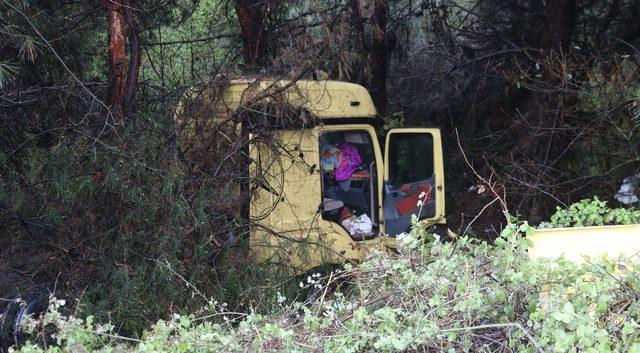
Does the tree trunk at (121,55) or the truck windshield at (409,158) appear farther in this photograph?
the truck windshield at (409,158)

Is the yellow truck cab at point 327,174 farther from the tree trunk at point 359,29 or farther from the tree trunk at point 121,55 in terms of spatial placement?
the tree trunk at point 359,29

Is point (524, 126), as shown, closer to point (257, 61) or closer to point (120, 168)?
point (257, 61)

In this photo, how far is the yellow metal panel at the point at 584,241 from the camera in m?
4.21

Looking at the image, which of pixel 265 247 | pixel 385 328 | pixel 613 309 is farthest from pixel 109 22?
pixel 613 309

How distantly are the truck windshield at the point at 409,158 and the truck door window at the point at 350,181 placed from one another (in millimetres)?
450

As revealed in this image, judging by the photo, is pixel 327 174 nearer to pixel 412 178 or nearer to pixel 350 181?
pixel 350 181

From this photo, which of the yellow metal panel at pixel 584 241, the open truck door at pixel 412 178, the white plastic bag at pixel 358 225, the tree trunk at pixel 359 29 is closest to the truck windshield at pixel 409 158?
the open truck door at pixel 412 178

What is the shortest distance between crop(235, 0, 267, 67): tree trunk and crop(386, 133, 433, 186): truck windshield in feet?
6.03

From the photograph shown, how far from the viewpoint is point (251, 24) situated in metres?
8.98

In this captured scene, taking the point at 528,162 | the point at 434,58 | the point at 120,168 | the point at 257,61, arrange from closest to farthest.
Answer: the point at 120,168 < the point at 257,61 < the point at 528,162 < the point at 434,58

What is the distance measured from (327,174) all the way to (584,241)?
3.54 meters

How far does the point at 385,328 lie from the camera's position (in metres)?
3.43

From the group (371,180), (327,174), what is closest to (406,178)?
(371,180)

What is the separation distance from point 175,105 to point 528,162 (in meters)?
4.86
